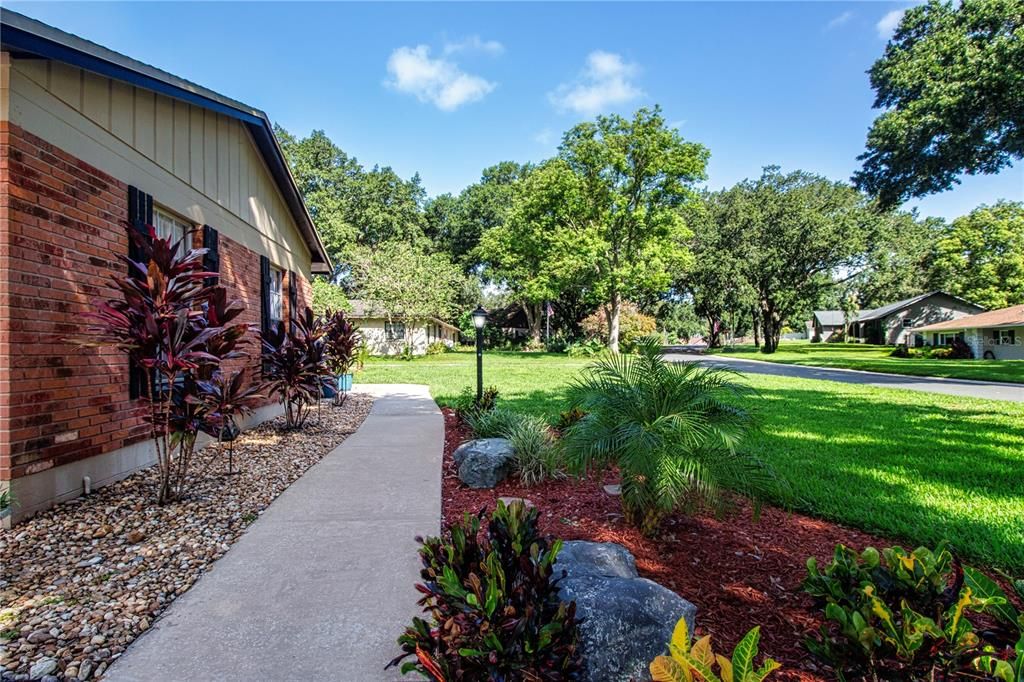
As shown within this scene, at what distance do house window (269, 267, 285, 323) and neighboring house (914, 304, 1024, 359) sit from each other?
107ft

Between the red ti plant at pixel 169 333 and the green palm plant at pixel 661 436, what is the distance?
317 centimetres

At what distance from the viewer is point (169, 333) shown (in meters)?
3.88

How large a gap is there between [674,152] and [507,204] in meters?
19.2

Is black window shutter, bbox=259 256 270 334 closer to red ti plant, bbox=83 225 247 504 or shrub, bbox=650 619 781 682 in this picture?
red ti plant, bbox=83 225 247 504

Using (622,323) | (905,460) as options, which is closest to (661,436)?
(905,460)

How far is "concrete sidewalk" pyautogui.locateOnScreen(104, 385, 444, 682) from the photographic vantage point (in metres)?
2.10

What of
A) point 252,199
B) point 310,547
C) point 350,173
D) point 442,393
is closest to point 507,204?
point 350,173

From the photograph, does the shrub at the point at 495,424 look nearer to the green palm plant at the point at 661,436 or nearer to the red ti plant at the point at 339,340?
the green palm plant at the point at 661,436

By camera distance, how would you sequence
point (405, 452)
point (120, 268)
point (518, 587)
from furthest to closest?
point (405, 452)
point (120, 268)
point (518, 587)

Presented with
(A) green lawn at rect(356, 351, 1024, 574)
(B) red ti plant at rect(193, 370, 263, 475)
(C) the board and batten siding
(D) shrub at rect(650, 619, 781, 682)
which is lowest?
(A) green lawn at rect(356, 351, 1024, 574)

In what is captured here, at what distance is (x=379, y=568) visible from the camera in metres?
3.01

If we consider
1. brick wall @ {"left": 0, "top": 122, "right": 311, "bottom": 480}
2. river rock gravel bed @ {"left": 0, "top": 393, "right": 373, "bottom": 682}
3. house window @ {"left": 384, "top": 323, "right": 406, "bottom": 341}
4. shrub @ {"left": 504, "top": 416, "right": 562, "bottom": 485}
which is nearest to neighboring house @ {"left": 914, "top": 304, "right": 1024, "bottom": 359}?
shrub @ {"left": 504, "top": 416, "right": 562, "bottom": 485}

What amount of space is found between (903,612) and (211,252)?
288 inches

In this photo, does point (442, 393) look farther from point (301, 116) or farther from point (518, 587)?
point (518, 587)
